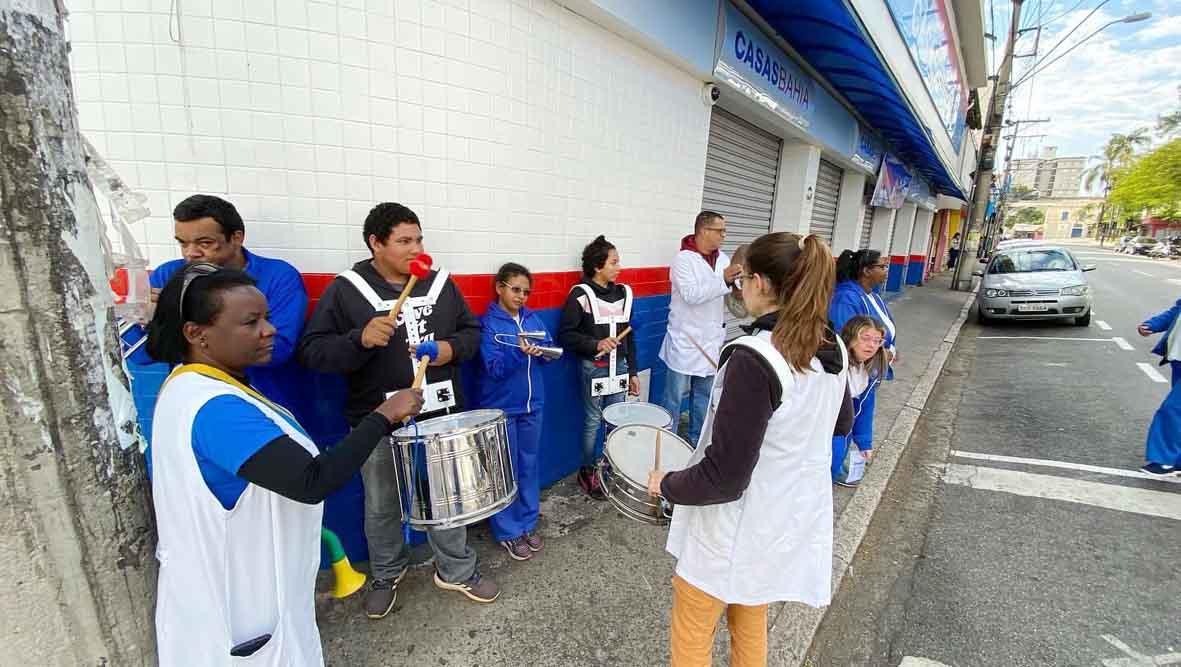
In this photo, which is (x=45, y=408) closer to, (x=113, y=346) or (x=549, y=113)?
(x=113, y=346)

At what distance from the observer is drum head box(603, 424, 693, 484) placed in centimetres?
207

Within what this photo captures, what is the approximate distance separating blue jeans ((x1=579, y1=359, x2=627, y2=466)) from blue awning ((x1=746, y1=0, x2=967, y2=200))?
3742 mm

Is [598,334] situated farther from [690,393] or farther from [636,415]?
[690,393]

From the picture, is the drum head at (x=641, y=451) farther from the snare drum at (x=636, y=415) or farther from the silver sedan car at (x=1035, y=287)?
the silver sedan car at (x=1035, y=287)

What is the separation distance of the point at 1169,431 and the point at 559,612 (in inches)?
208

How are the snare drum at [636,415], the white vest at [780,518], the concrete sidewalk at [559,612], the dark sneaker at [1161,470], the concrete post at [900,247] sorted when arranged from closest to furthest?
the white vest at [780,518], the concrete sidewalk at [559,612], the snare drum at [636,415], the dark sneaker at [1161,470], the concrete post at [900,247]

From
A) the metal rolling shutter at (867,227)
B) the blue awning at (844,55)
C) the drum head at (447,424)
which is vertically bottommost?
the drum head at (447,424)

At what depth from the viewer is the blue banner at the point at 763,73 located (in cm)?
472

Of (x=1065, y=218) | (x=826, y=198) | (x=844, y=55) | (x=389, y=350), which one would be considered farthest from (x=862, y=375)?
(x=1065, y=218)

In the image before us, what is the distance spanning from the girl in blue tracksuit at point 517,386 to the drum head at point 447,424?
1.83 ft

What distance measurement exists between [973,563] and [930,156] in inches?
450

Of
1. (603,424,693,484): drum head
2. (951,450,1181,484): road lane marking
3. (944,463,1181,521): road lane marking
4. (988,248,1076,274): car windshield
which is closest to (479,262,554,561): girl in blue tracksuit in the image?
(603,424,693,484): drum head

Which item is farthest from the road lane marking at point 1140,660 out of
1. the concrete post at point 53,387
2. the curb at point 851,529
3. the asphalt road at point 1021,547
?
the concrete post at point 53,387

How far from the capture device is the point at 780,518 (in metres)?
1.64
